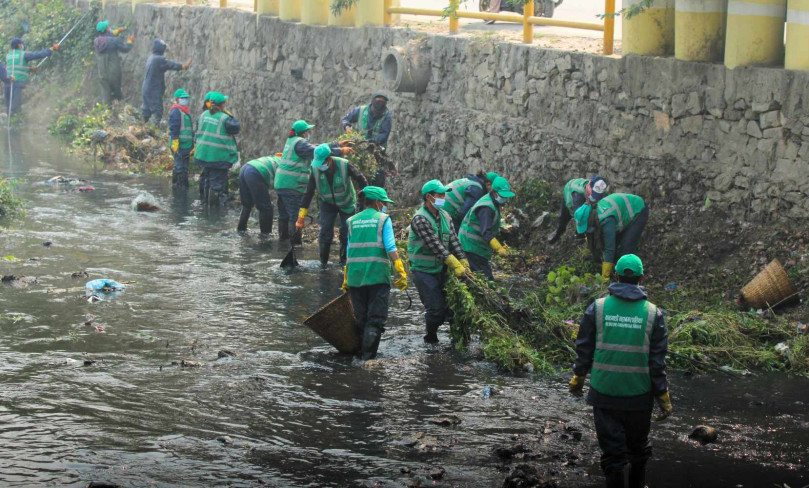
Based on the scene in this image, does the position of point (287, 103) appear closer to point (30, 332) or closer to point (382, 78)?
point (382, 78)

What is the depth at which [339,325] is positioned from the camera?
29.8 ft

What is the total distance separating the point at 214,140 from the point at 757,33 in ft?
26.4

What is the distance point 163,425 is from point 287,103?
11843 millimetres

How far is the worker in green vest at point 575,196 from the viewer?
1080 cm

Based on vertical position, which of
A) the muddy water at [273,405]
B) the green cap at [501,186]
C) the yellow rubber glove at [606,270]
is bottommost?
the muddy water at [273,405]

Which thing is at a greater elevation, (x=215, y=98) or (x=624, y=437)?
(x=215, y=98)

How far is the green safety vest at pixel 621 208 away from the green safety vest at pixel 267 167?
16.6 feet

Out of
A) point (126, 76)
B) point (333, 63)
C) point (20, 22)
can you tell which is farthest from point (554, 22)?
point (20, 22)

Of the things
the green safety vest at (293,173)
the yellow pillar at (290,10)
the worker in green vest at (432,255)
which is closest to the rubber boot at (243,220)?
the green safety vest at (293,173)

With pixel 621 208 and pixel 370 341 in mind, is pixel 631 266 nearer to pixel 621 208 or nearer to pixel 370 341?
pixel 370 341

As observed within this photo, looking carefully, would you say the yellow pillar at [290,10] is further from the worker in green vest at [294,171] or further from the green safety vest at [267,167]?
the worker in green vest at [294,171]

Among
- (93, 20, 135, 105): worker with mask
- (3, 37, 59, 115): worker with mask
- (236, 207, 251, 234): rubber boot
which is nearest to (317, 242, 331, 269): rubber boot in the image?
(236, 207, 251, 234): rubber boot

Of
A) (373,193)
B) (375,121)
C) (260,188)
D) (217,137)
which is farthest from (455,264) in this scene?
(217,137)

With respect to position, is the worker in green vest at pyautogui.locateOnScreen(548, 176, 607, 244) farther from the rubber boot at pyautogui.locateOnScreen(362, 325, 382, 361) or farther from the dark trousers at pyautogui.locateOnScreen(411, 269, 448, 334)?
the rubber boot at pyautogui.locateOnScreen(362, 325, 382, 361)
